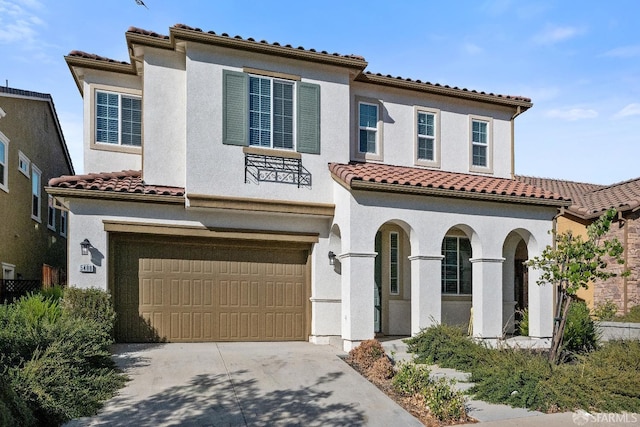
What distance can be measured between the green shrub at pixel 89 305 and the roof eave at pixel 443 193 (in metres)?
5.55

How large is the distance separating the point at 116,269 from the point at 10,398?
565 cm

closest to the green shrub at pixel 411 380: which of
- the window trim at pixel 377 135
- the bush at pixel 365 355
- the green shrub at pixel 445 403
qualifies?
the green shrub at pixel 445 403

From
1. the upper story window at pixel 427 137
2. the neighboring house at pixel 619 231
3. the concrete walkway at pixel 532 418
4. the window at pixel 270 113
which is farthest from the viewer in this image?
the neighboring house at pixel 619 231

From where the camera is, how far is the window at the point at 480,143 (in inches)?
591

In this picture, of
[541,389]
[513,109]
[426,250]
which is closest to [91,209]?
[426,250]

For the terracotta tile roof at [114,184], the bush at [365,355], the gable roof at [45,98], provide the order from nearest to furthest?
the bush at [365,355]
the terracotta tile roof at [114,184]
the gable roof at [45,98]

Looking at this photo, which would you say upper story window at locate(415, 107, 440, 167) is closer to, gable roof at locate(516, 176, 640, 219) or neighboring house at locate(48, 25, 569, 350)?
neighboring house at locate(48, 25, 569, 350)

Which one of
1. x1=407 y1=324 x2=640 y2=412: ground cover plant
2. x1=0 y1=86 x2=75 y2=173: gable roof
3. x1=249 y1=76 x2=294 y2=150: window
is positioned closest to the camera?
x1=407 y1=324 x2=640 y2=412: ground cover plant

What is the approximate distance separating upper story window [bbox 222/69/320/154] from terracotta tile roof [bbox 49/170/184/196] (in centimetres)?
183

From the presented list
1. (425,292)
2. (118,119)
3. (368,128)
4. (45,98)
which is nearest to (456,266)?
(425,292)

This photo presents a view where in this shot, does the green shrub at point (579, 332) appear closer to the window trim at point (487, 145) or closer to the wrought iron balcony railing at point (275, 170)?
the window trim at point (487, 145)

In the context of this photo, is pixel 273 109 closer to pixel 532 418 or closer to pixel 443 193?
pixel 443 193

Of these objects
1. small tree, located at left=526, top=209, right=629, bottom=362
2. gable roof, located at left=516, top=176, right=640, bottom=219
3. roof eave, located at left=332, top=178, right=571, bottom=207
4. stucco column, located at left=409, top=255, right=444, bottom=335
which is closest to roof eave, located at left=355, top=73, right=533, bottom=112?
roof eave, located at left=332, top=178, right=571, bottom=207

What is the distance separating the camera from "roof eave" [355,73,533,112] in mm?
13547
